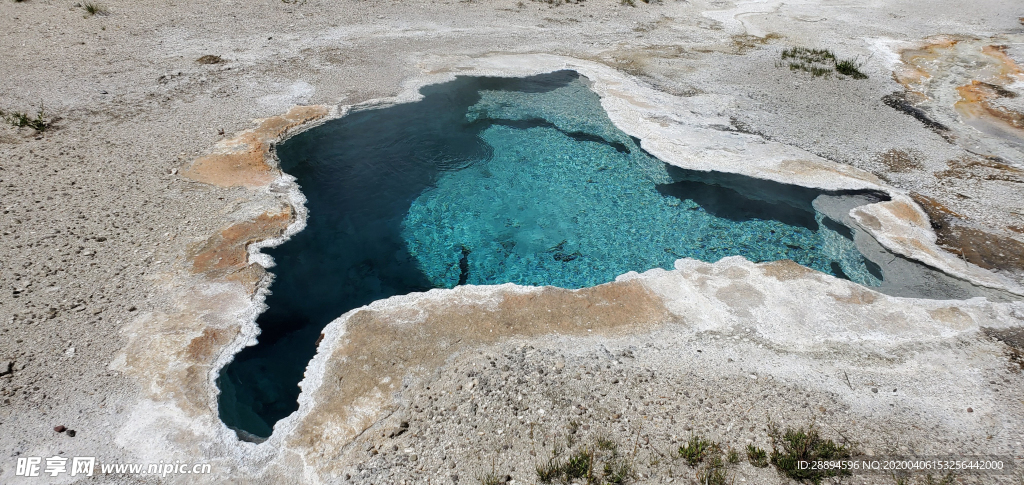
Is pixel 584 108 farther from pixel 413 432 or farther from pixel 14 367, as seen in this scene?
pixel 14 367

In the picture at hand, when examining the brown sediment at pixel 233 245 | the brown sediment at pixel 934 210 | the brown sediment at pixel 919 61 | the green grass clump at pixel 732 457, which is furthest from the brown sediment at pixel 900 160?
the brown sediment at pixel 233 245

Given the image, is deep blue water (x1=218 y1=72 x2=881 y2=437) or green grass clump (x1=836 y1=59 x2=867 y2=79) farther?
green grass clump (x1=836 y1=59 x2=867 y2=79)

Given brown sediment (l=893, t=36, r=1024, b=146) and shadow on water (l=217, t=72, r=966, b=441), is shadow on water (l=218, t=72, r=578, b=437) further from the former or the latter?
brown sediment (l=893, t=36, r=1024, b=146)

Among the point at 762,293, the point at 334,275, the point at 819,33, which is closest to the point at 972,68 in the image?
the point at 819,33

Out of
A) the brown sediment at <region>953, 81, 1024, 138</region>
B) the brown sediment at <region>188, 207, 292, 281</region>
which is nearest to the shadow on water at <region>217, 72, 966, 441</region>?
the brown sediment at <region>188, 207, 292, 281</region>

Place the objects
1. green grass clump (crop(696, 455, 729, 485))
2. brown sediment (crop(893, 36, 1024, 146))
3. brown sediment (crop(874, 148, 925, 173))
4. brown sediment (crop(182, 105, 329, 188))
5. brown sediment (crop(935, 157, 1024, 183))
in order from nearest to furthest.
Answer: green grass clump (crop(696, 455, 729, 485)), brown sediment (crop(182, 105, 329, 188)), brown sediment (crop(935, 157, 1024, 183)), brown sediment (crop(874, 148, 925, 173)), brown sediment (crop(893, 36, 1024, 146))

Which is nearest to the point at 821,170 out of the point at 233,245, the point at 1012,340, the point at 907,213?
the point at 907,213

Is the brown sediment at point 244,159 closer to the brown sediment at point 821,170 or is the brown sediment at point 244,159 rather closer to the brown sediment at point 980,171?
the brown sediment at point 821,170
